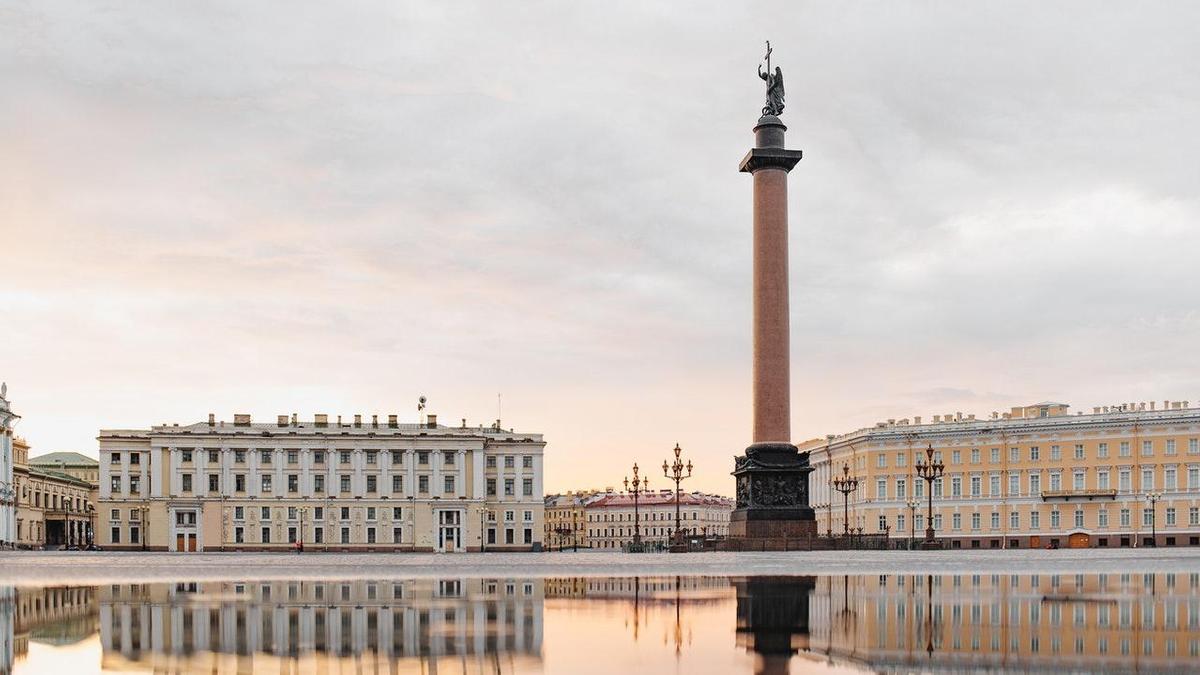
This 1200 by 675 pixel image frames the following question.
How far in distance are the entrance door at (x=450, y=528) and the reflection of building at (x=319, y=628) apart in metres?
101

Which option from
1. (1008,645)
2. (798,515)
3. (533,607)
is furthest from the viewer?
(798,515)

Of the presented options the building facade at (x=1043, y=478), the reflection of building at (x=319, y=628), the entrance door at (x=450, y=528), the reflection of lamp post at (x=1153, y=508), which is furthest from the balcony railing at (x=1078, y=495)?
the reflection of building at (x=319, y=628)

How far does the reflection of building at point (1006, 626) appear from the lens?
11.8 meters

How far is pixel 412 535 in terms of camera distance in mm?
122750

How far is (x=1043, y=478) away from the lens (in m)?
110

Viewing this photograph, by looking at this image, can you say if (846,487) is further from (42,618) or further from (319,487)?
(42,618)

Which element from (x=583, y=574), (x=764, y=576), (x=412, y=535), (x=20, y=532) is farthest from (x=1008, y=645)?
(x=20, y=532)

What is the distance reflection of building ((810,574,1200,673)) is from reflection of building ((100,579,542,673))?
3.22 metres

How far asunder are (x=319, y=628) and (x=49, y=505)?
144841 mm

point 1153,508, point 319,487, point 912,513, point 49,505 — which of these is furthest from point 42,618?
point 49,505

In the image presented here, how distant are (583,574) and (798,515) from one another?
24.0 metres

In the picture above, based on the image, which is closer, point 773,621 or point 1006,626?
point 1006,626

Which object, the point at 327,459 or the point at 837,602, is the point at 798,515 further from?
the point at 327,459

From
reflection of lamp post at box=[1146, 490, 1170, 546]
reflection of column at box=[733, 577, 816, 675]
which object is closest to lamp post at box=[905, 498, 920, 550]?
reflection of lamp post at box=[1146, 490, 1170, 546]
